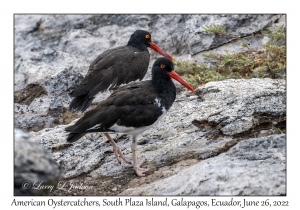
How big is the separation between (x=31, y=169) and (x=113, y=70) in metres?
3.95

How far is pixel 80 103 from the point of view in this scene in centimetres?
745

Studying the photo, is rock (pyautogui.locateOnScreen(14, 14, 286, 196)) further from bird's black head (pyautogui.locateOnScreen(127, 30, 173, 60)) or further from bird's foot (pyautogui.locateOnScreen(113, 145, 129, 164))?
bird's black head (pyautogui.locateOnScreen(127, 30, 173, 60))

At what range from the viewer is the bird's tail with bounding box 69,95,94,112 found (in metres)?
7.36

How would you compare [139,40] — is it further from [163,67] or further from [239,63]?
[163,67]

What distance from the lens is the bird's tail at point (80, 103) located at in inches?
290

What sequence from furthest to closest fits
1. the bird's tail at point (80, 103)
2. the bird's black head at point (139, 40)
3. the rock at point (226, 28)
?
the rock at point (226, 28), the bird's black head at point (139, 40), the bird's tail at point (80, 103)

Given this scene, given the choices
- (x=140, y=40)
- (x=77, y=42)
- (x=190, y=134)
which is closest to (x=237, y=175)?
(x=190, y=134)

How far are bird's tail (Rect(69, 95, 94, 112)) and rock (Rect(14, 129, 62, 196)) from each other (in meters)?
2.68

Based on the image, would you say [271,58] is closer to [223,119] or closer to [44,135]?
[223,119]

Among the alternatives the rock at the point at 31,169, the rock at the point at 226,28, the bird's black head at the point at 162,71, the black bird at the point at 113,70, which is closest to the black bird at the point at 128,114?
the bird's black head at the point at 162,71

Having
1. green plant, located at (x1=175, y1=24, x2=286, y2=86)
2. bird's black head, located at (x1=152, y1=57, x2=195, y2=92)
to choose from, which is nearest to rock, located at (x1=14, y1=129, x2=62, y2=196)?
bird's black head, located at (x1=152, y1=57, x2=195, y2=92)

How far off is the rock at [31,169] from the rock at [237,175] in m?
1.29

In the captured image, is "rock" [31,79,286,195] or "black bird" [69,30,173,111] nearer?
"rock" [31,79,286,195]

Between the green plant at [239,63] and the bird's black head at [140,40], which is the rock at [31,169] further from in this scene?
the bird's black head at [140,40]
